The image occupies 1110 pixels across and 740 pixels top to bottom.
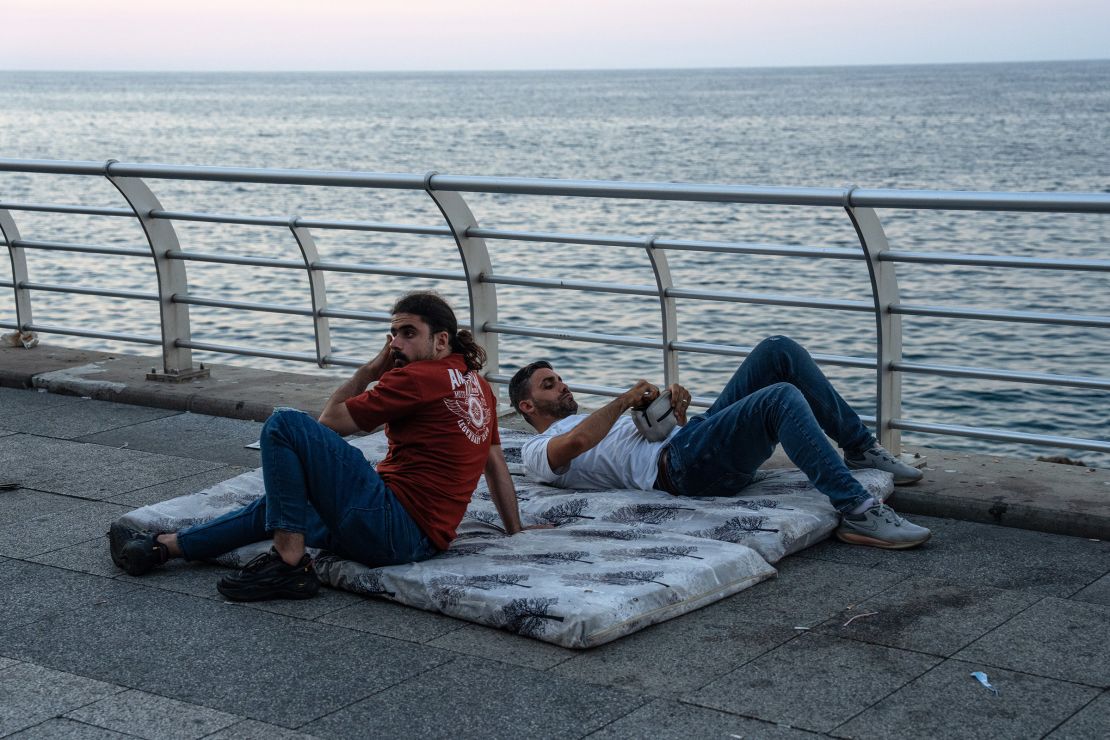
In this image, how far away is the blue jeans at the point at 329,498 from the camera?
14.9 ft

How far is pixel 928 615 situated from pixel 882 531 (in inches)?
28.5

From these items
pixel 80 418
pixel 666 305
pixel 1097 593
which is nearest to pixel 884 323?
pixel 666 305

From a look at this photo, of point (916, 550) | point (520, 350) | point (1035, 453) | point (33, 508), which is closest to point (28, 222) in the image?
point (520, 350)

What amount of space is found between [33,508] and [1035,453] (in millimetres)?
11566

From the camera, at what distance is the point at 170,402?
7926 mm

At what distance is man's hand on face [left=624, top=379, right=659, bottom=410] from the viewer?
534 centimetres

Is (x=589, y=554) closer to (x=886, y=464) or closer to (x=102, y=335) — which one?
(x=886, y=464)

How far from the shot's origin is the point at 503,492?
5.18 m

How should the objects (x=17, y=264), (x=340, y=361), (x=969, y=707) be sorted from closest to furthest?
(x=969, y=707), (x=340, y=361), (x=17, y=264)

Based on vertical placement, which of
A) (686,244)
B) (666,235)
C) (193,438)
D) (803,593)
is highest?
(686,244)

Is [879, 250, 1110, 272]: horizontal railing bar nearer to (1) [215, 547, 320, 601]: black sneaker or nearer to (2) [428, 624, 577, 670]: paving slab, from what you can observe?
(2) [428, 624, 577, 670]: paving slab

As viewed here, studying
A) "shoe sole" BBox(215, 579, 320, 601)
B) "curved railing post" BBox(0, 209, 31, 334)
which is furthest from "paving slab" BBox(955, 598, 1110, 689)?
"curved railing post" BBox(0, 209, 31, 334)

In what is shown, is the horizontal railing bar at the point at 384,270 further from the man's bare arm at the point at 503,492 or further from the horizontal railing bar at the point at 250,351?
the man's bare arm at the point at 503,492

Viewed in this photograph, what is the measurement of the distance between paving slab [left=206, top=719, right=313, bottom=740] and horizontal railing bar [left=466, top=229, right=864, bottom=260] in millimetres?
3037
